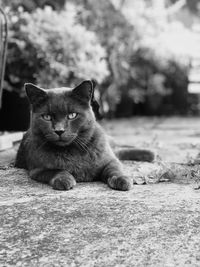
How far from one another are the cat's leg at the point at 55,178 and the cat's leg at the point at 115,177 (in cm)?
22

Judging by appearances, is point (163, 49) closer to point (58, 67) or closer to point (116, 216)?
point (58, 67)

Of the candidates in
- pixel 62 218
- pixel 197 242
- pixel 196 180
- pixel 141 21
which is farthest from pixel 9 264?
pixel 141 21

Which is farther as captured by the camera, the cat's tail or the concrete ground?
the cat's tail

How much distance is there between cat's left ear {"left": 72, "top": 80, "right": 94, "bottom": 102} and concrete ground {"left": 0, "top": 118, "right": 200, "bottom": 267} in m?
0.51

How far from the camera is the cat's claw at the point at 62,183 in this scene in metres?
2.22

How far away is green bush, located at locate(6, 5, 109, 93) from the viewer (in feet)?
15.2

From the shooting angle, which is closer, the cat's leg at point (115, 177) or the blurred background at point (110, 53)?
the cat's leg at point (115, 177)

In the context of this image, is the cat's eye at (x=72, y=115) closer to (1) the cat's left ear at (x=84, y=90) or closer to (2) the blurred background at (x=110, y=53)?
(1) the cat's left ear at (x=84, y=90)

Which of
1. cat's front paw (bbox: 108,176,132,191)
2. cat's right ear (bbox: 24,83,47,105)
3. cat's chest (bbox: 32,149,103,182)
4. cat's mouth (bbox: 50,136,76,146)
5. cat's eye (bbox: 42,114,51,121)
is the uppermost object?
cat's right ear (bbox: 24,83,47,105)

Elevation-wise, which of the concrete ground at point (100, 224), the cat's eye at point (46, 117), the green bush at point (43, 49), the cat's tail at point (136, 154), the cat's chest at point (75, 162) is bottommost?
the cat's tail at point (136, 154)

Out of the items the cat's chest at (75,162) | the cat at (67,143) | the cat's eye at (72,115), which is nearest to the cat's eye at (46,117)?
the cat at (67,143)

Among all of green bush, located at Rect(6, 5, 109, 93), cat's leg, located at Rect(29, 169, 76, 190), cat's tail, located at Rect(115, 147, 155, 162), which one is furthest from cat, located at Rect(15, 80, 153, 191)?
green bush, located at Rect(6, 5, 109, 93)

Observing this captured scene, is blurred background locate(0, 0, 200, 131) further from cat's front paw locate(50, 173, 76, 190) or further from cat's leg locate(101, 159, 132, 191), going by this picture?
cat's front paw locate(50, 173, 76, 190)

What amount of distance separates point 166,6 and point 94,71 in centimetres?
438
